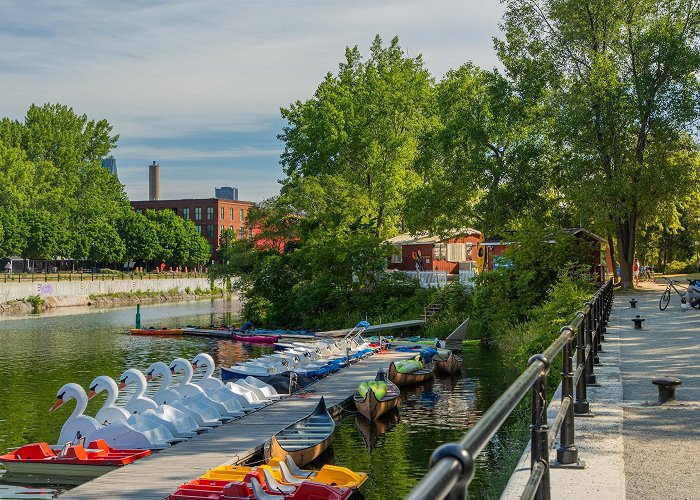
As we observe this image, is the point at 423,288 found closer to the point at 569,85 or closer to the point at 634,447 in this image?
the point at 569,85

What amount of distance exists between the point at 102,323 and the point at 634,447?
54.1 meters

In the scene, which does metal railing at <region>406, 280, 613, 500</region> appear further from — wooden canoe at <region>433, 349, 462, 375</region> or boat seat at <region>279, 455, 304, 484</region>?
wooden canoe at <region>433, 349, 462, 375</region>

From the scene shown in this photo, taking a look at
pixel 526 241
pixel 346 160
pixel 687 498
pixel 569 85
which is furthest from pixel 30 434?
pixel 346 160

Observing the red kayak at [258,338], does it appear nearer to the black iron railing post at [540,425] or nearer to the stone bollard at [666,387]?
the stone bollard at [666,387]

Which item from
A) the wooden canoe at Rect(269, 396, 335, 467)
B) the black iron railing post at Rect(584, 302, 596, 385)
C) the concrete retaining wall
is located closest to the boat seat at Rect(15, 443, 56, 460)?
the wooden canoe at Rect(269, 396, 335, 467)

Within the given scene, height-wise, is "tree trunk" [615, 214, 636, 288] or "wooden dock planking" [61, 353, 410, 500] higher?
"tree trunk" [615, 214, 636, 288]

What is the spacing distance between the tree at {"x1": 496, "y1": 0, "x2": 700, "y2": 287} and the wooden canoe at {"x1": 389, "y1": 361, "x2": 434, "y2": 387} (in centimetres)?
1653

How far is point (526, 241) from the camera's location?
127 feet

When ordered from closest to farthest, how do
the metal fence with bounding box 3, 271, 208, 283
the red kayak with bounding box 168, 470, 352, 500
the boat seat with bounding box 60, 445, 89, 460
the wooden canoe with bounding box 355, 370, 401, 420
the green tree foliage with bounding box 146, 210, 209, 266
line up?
the red kayak with bounding box 168, 470, 352, 500, the boat seat with bounding box 60, 445, 89, 460, the wooden canoe with bounding box 355, 370, 401, 420, the metal fence with bounding box 3, 271, 208, 283, the green tree foliage with bounding box 146, 210, 209, 266

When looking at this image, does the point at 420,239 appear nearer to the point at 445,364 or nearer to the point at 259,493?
the point at 445,364

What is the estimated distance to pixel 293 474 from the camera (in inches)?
583

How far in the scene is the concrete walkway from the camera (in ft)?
23.2

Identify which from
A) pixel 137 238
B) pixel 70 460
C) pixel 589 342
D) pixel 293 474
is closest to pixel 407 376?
pixel 293 474

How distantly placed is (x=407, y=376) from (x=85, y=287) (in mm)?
61966
